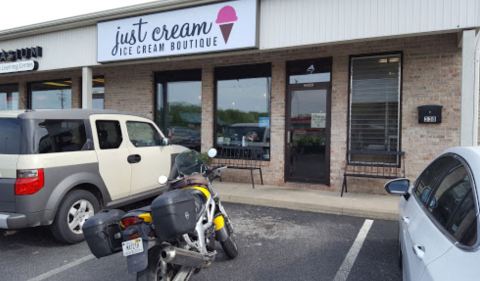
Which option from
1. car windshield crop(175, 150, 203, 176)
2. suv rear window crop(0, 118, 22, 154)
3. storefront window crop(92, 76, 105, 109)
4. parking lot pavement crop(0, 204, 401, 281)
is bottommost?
parking lot pavement crop(0, 204, 401, 281)

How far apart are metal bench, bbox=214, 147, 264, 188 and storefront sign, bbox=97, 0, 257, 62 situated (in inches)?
106

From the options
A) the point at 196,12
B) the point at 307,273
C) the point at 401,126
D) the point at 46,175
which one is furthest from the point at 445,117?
the point at 46,175

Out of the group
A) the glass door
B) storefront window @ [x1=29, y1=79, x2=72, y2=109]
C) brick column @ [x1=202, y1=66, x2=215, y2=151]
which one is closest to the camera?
the glass door

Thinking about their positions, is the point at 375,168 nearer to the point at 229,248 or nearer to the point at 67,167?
the point at 229,248

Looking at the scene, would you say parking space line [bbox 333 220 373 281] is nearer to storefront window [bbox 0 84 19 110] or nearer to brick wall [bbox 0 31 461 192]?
brick wall [bbox 0 31 461 192]

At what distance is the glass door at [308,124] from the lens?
8125 millimetres

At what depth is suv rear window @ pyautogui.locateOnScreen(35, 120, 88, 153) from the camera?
4.51m

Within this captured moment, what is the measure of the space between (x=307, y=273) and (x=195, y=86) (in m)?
6.84

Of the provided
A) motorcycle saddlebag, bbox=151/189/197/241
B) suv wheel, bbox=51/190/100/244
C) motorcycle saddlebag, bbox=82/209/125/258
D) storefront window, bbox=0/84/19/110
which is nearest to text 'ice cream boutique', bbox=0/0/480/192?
storefront window, bbox=0/84/19/110

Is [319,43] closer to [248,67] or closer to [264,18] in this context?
[264,18]

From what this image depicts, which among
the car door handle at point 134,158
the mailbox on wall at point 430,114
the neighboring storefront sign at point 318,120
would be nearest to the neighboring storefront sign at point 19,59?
the car door handle at point 134,158

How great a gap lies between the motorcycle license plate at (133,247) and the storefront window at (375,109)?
589 centimetres

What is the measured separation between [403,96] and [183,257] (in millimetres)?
6107

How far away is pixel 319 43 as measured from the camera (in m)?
6.75
